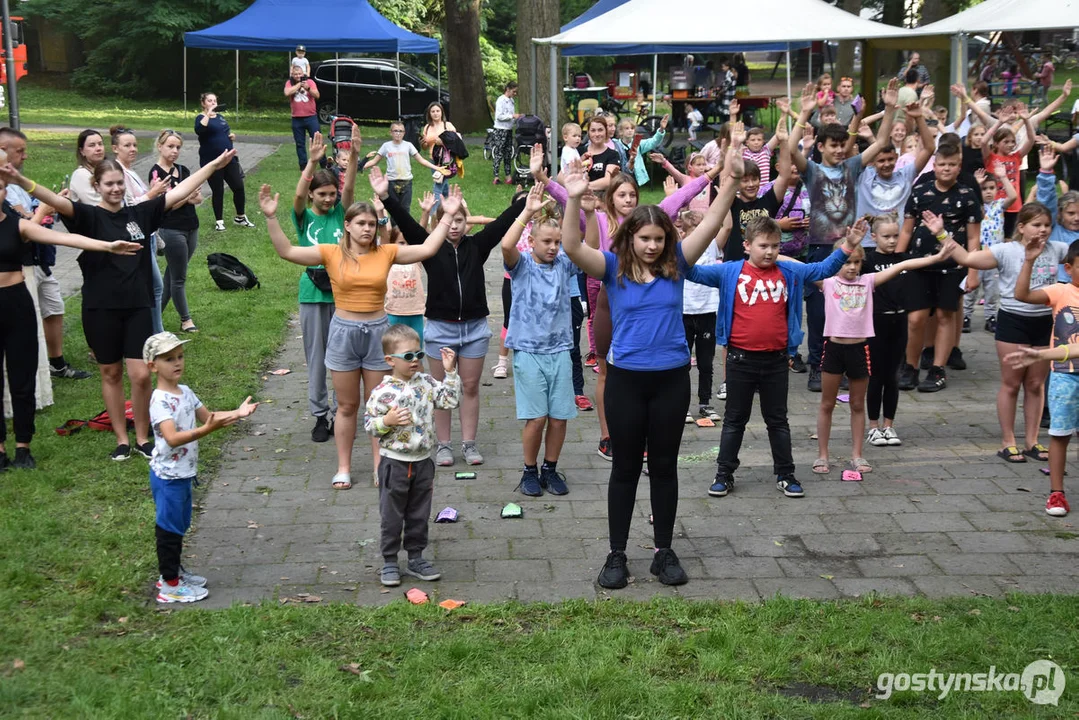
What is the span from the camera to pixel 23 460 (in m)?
7.66

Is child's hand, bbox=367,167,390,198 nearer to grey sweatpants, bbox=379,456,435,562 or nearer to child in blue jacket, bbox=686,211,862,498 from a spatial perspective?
grey sweatpants, bbox=379,456,435,562

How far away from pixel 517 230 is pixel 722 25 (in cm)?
979

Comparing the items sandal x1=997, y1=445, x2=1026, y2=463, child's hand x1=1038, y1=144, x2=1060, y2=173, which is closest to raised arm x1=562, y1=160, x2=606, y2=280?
sandal x1=997, y1=445, x2=1026, y2=463

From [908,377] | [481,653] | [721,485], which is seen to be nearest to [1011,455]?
[908,377]

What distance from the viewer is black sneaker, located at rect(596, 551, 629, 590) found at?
Answer: 19.6 ft

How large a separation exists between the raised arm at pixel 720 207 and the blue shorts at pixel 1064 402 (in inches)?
99.1

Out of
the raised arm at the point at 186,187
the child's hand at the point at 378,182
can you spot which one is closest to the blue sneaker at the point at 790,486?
the child's hand at the point at 378,182

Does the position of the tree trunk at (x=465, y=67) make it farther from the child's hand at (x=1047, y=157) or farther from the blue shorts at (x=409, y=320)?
the blue shorts at (x=409, y=320)

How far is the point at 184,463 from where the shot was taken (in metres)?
5.78

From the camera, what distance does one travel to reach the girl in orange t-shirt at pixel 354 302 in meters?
7.23

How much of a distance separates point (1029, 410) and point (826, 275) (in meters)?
2.14

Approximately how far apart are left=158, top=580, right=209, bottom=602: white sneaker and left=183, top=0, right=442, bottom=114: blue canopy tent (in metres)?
20.1

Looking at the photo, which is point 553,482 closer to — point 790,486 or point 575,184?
point 790,486

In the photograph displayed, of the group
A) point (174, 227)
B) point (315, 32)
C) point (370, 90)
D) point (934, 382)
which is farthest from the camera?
point (370, 90)
